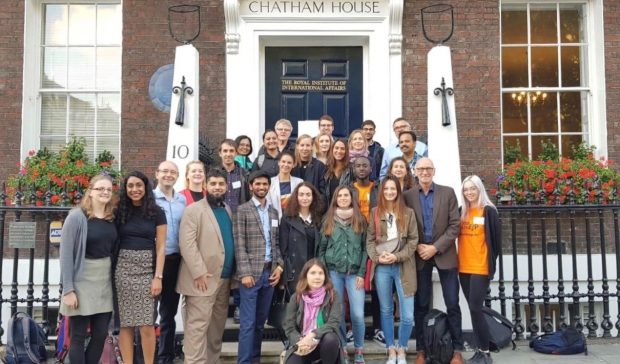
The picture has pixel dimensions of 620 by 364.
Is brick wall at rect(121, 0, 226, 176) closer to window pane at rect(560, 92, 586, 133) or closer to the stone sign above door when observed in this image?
the stone sign above door

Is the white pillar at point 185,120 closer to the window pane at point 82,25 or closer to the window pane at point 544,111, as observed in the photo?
the window pane at point 82,25

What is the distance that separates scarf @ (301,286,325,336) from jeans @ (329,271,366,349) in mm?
347

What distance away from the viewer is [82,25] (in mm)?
9430

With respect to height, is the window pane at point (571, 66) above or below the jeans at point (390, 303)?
above

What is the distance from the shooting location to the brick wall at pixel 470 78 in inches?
352

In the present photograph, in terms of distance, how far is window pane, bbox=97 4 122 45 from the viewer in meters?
9.37

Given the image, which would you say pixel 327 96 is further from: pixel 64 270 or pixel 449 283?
pixel 64 270

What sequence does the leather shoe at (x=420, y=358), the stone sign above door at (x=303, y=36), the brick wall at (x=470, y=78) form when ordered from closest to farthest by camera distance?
the leather shoe at (x=420, y=358)
the stone sign above door at (x=303, y=36)
the brick wall at (x=470, y=78)

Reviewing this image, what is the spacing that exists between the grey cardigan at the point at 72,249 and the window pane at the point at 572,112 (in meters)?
7.22

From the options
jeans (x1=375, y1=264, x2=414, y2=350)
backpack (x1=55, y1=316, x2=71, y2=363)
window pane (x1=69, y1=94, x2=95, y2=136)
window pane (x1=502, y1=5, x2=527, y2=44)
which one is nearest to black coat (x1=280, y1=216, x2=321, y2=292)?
jeans (x1=375, y1=264, x2=414, y2=350)

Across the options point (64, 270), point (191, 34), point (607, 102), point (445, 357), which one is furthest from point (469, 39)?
point (64, 270)

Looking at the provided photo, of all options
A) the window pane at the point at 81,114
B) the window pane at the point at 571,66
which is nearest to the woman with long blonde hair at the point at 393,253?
the window pane at the point at 571,66

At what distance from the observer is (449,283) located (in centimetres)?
591

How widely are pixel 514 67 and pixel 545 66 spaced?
49 cm
